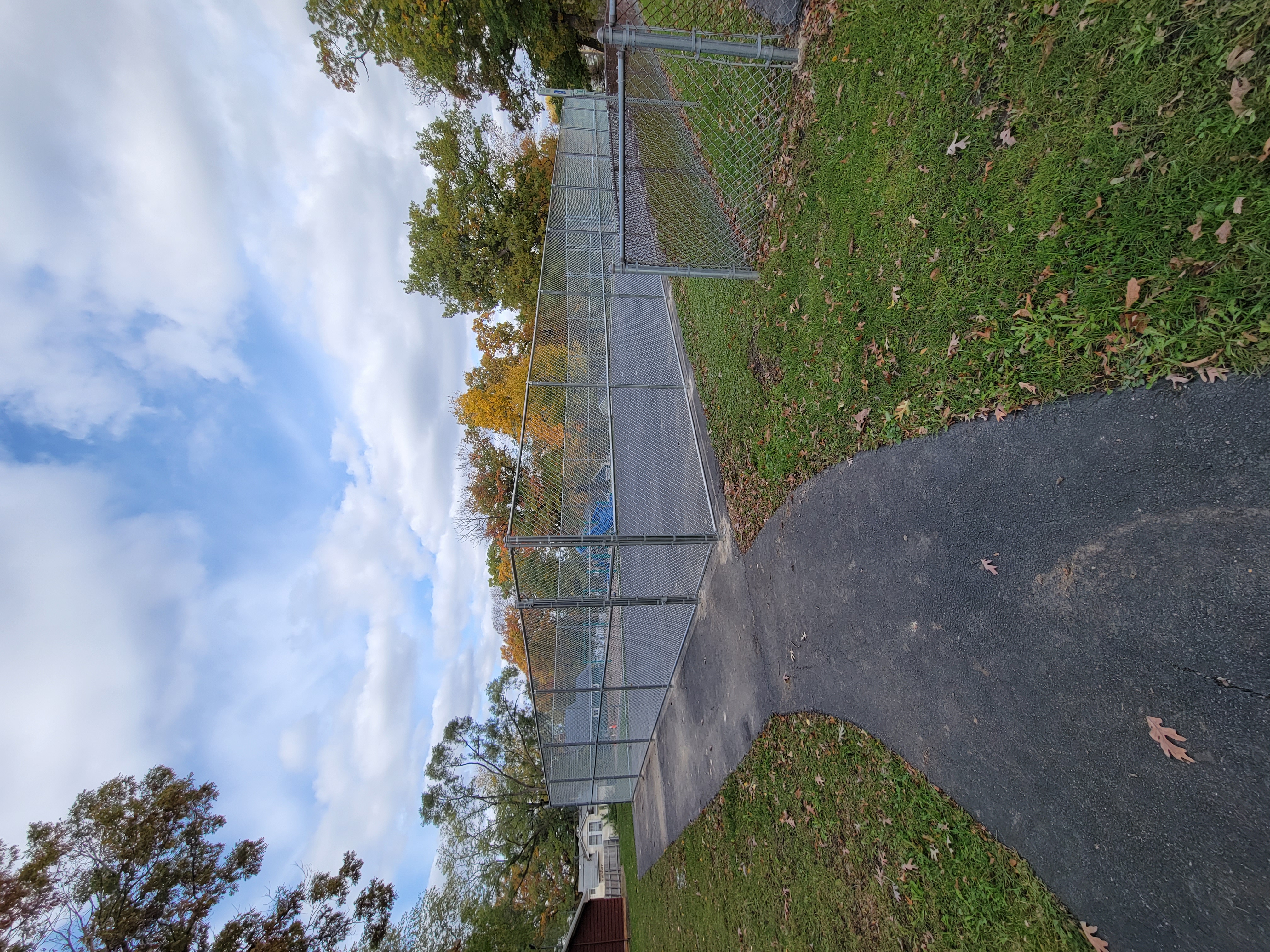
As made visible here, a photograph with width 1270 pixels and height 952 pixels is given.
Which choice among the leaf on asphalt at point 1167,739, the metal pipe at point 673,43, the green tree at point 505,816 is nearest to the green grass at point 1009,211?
the metal pipe at point 673,43

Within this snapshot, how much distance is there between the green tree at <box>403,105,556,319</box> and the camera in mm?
16094

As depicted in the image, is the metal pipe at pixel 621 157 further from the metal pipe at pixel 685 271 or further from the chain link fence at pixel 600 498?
the chain link fence at pixel 600 498

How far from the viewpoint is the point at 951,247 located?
11.7ft

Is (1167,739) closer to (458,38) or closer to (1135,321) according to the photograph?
(1135,321)

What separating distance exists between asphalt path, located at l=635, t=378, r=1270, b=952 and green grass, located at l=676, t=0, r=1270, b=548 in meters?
0.29

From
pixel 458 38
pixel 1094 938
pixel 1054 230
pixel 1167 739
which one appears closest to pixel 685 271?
pixel 1054 230

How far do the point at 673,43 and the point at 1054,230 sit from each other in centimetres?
340

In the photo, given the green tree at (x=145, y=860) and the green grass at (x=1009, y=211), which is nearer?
the green grass at (x=1009, y=211)

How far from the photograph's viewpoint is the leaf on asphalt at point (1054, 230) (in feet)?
9.50

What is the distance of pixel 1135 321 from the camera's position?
8.34 ft

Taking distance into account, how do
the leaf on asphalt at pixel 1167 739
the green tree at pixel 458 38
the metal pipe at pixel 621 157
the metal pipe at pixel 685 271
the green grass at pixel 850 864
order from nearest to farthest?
1. the leaf on asphalt at pixel 1167 739
2. the green grass at pixel 850 864
3. the metal pipe at pixel 621 157
4. the metal pipe at pixel 685 271
5. the green tree at pixel 458 38

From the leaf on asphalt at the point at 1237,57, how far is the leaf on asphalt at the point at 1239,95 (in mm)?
51

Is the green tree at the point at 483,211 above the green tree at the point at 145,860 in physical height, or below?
above

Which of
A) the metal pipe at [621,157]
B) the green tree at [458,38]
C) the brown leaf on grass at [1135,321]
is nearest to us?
the brown leaf on grass at [1135,321]
